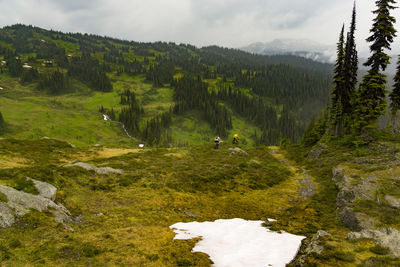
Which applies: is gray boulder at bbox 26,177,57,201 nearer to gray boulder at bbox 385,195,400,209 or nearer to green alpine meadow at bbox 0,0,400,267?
green alpine meadow at bbox 0,0,400,267

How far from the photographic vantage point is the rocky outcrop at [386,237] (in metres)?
10.6

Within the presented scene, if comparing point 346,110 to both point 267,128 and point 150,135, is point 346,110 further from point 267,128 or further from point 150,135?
point 267,128

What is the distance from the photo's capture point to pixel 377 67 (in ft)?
117

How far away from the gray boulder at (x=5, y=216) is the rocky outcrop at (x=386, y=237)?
64.5 ft

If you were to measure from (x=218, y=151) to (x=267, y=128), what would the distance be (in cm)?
14375

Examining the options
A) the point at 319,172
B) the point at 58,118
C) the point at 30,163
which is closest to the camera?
the point at 30,163

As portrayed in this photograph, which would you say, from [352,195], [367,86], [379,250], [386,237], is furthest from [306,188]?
[367,86]

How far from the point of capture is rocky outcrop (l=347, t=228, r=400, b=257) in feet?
34.8

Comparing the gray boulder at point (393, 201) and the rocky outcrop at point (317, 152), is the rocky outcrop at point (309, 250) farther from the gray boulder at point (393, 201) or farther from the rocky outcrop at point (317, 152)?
the rocky outcrop at point (317, 152)

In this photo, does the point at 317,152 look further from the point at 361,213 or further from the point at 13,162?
the point at 13,162

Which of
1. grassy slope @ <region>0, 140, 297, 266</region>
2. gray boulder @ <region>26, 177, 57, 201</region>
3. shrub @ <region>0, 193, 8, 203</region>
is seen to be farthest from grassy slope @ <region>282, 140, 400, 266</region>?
gray boulder @ <region>26, 177, 57, 201</region>

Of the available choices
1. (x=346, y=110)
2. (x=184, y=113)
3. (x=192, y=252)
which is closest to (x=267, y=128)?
(x=184, y=113)

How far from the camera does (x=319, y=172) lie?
30.5 meters

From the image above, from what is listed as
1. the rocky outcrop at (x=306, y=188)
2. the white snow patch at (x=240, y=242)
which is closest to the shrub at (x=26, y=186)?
the white snow patch at (x=240, y=242)
